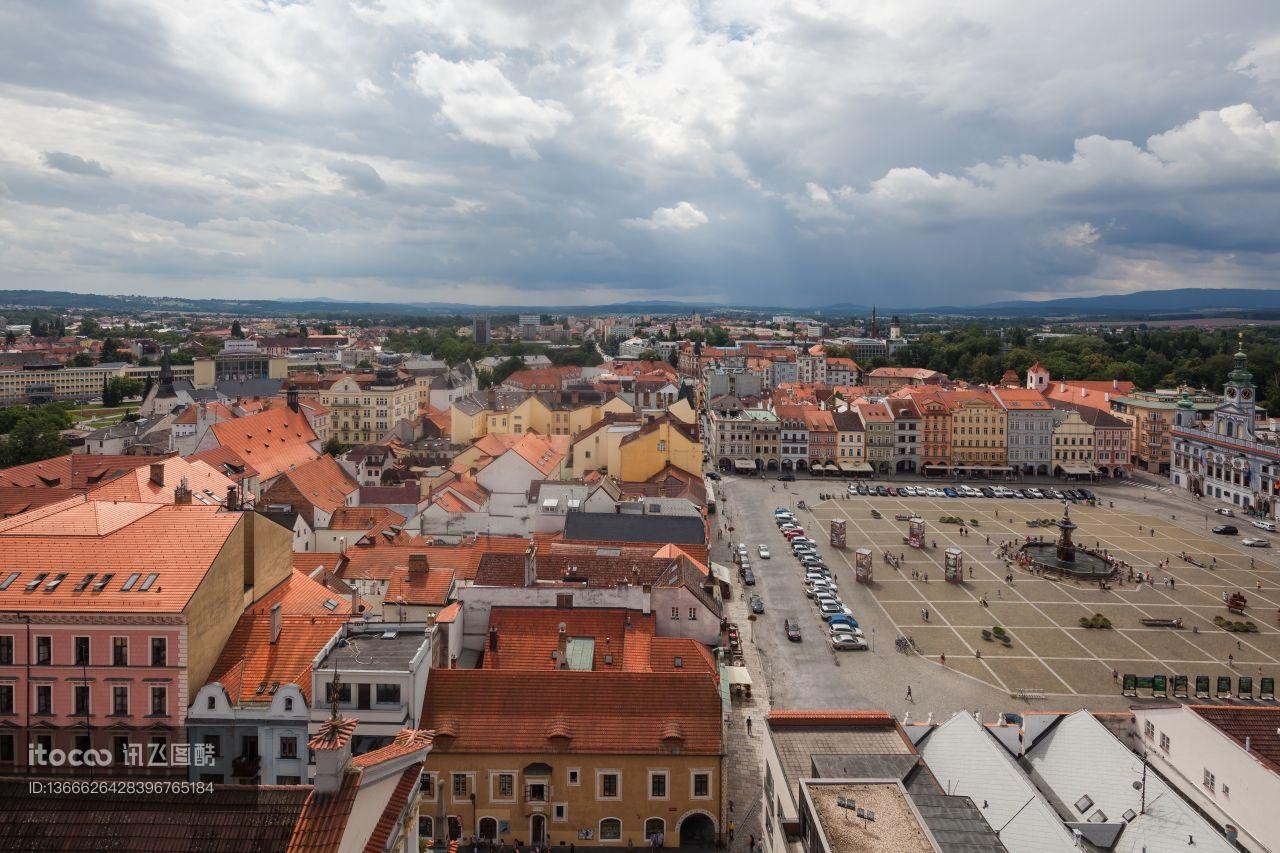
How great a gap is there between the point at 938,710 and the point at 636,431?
4369cm

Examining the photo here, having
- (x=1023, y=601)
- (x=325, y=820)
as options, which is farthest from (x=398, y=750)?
(x=1023, y=601)

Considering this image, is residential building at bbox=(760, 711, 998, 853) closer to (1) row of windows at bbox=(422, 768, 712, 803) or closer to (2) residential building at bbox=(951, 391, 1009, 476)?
(1) row of windows at bbox=(422, 768, 712, 803)

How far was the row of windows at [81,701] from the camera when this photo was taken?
29.6 m

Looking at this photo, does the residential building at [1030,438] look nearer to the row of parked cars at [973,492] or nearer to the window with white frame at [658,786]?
the row of parked cars at [973,492]

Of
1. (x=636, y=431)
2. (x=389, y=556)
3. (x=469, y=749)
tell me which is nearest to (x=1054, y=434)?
(x=636, y=431)

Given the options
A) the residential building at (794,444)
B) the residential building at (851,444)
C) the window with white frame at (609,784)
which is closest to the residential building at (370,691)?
the window with white frame at (609,784)

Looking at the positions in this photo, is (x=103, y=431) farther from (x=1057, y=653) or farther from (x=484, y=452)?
(x=1057, y=653)

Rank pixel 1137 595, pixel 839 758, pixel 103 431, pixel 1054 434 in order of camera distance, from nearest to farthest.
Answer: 1. pixel 839 758
2. pixel 1137 595
3. pixel 103 431
4. pixel 1054 434

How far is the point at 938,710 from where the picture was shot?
43.5 m

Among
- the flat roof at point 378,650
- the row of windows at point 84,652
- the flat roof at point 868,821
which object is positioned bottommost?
the flat roof at point 868,821

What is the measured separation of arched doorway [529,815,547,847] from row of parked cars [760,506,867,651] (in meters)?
25.2

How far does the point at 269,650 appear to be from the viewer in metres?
32.5

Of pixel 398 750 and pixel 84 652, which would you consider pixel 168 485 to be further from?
pixel 398 750

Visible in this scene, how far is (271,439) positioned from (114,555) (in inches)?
→ 2303
